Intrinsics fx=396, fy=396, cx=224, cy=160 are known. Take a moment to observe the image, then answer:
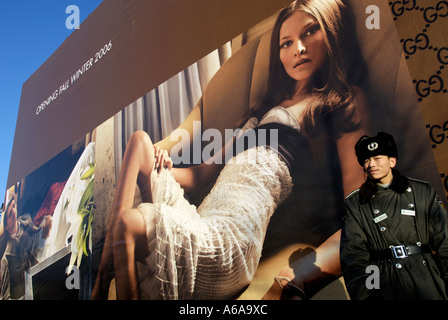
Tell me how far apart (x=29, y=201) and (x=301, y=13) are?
352cm

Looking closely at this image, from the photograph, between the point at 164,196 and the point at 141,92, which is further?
the point at 141,92

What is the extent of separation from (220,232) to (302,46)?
1.01 m

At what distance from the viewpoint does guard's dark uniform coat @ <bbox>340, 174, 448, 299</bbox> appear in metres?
1.22

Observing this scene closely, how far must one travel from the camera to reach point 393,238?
4.21ft

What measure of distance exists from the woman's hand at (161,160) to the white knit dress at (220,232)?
0.23 metres

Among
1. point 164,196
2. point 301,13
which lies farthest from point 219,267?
point 301,13

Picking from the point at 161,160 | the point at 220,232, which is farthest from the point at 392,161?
the point at 161,160

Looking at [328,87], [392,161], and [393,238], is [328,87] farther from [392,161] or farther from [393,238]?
[393,238]

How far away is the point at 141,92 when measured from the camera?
308 cm

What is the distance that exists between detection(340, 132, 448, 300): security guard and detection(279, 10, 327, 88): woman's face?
0.59m
